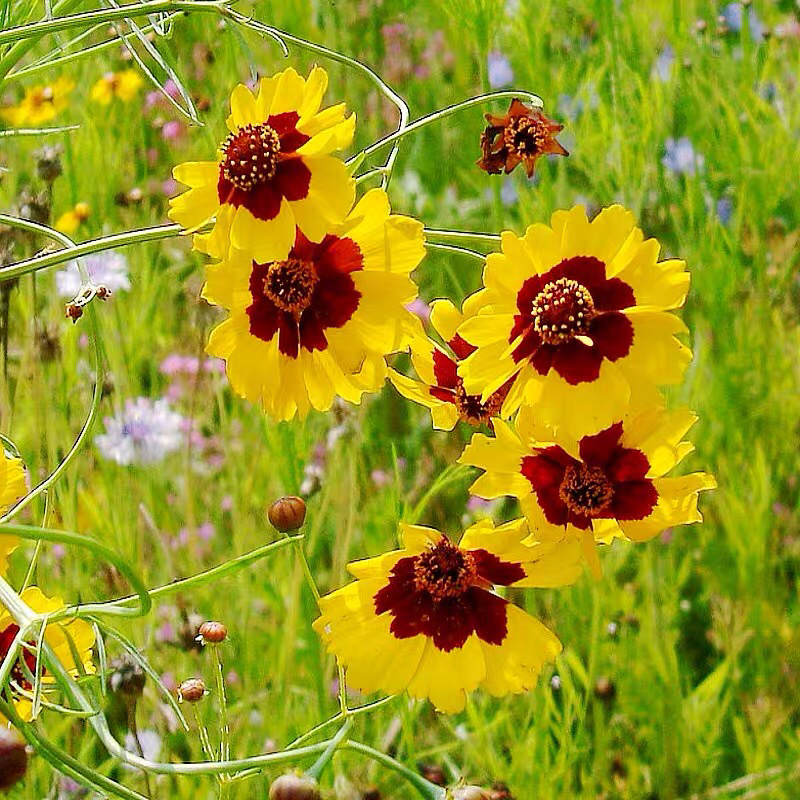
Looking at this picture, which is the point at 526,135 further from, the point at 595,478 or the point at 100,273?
the point at 100,273

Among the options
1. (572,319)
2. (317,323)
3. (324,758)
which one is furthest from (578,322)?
(324,758)

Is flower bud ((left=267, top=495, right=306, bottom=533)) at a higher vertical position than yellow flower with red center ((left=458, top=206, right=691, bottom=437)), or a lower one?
lower

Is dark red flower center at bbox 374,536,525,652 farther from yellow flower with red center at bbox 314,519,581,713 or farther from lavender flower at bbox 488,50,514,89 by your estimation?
lavender flower at bbox 488,50,514,89

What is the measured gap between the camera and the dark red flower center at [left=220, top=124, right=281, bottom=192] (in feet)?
1.65

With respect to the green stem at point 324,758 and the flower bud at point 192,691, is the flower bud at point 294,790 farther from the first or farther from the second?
the flower bud at point 192,691

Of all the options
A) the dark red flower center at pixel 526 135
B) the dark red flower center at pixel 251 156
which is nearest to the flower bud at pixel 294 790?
the dark red flower center at pixel 251 156

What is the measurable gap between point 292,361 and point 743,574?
0.73 meters

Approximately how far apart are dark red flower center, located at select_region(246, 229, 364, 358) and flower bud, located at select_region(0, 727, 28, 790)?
202 millimetres

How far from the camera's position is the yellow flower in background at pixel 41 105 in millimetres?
1358

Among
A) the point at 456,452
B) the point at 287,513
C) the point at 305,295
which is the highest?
the point at 305,295

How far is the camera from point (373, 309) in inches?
20.6

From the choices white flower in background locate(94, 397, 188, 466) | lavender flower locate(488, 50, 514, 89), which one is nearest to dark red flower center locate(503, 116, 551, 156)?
white flower in background locate(94, 397, 188, 466)

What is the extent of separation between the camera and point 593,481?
55cm

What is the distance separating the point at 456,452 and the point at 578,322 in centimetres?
77
